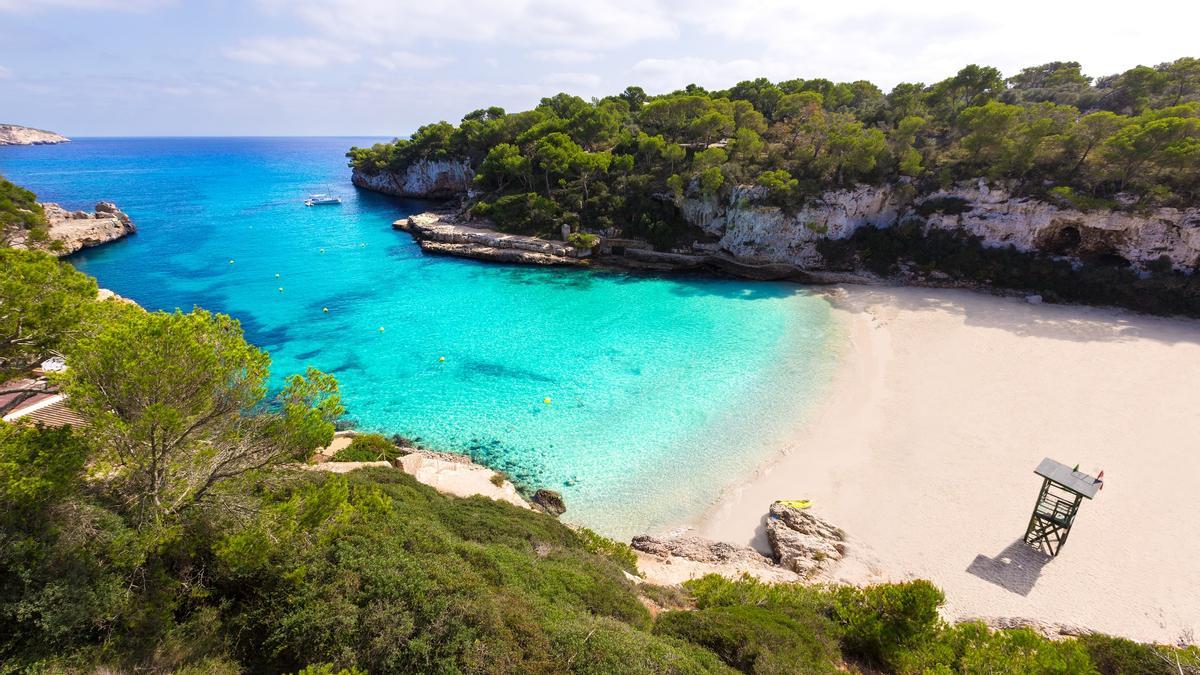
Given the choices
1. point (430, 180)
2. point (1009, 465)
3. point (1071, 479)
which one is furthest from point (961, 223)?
point (430, 180)

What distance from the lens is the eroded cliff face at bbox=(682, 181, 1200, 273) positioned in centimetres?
3095

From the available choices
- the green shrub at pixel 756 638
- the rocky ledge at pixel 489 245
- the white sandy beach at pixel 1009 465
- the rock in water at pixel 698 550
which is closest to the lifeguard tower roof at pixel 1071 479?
the white sandy beach at pixel 1009 465

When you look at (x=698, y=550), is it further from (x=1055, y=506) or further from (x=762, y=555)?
(x=1055, y=506)

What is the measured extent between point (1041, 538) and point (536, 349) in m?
22.6

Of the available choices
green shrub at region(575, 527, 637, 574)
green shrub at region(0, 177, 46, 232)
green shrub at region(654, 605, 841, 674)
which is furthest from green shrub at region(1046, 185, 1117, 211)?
green shrub at region(0, 177, 46, 232)

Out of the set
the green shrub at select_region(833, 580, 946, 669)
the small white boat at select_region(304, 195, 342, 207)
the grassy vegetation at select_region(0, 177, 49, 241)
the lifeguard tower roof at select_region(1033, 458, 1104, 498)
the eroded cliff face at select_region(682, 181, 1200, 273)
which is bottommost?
the green shrub at select_region(833, 580, 946, 669)

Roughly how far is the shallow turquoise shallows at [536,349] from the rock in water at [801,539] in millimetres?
2451

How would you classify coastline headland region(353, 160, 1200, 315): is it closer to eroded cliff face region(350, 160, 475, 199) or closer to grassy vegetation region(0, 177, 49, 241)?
eroded cliff face region(350, 160, 475, 199)

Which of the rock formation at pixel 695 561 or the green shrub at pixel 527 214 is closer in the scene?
the rock formation at pixel 695 561

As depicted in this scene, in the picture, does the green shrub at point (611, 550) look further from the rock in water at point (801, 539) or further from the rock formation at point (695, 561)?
the rock in water at point (801, 539)

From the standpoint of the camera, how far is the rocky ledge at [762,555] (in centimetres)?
1405

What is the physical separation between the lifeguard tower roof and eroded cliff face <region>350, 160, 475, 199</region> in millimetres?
65717

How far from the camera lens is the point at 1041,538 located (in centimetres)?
1480

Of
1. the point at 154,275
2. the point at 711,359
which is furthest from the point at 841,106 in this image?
the point at 154,275
